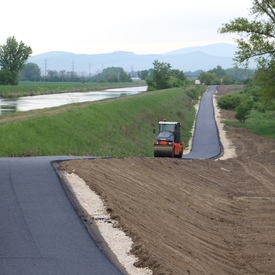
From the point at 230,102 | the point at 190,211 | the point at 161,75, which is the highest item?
the point at 161,75

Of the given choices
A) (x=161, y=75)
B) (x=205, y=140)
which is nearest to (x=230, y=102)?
(x=205, y=140)

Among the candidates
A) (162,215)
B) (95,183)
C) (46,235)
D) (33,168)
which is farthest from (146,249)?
(33,168)

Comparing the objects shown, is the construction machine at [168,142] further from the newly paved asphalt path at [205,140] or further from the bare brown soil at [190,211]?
the newly paved asphalt path at [205,140]

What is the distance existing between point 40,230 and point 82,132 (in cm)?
2380

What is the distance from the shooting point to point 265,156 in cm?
3522

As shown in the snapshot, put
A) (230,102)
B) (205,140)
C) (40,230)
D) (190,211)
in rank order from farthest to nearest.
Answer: (230,102) < (205,140) < (190,211) < (40,230)

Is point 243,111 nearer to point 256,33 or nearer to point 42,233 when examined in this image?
point 256,33

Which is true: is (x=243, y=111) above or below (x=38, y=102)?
above

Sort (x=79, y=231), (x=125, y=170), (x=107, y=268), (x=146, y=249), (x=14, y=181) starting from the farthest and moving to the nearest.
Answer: (x=125, y=170) < (x=14, y=181) < (x=79, y=231) < (x=146, y=249) < (x=107, y=268)

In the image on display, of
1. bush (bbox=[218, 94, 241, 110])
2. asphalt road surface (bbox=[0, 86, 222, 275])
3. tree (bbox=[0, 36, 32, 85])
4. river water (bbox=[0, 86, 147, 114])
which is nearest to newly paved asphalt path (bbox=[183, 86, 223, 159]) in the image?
bush (bbox=[218, 94, 241, 110])

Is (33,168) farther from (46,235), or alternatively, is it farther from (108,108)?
(108,108)

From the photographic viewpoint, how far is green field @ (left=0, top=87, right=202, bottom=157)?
91.6ft

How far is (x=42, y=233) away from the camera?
1159cm

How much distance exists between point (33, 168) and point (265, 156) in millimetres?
21982
